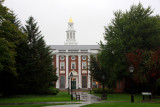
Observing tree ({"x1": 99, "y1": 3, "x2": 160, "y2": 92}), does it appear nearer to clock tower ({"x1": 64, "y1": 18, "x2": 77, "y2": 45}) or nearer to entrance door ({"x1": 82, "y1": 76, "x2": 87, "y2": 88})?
entrance door ({"x1": 82, "y1": 76, "x2": 87, "y2": 88})

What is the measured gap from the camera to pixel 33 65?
3597 centimetres

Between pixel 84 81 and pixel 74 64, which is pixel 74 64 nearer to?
pixel 74 64

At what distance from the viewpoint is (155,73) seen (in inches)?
1161

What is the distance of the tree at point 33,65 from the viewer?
3571 centimetres

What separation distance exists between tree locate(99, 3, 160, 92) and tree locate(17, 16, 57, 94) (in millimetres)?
9940

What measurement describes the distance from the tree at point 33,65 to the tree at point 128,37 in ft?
32.6

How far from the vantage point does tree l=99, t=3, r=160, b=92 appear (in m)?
38.4

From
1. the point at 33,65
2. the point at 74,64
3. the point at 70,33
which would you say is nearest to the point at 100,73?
the point at 33,65

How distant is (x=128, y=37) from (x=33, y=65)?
1570 cm

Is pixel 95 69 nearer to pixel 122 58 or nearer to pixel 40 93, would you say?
pixel 122 58

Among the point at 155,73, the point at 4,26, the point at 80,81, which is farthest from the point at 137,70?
the point at 80,81

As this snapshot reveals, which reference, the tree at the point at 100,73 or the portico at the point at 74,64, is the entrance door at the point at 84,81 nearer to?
the portico at the point at 74,64

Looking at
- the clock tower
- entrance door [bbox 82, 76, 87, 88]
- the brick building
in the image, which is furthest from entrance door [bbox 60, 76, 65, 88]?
the clock tower

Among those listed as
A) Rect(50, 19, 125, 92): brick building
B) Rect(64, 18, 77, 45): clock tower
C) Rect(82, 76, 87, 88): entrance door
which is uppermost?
Rect(64, 18, 77, 45): clock tower
